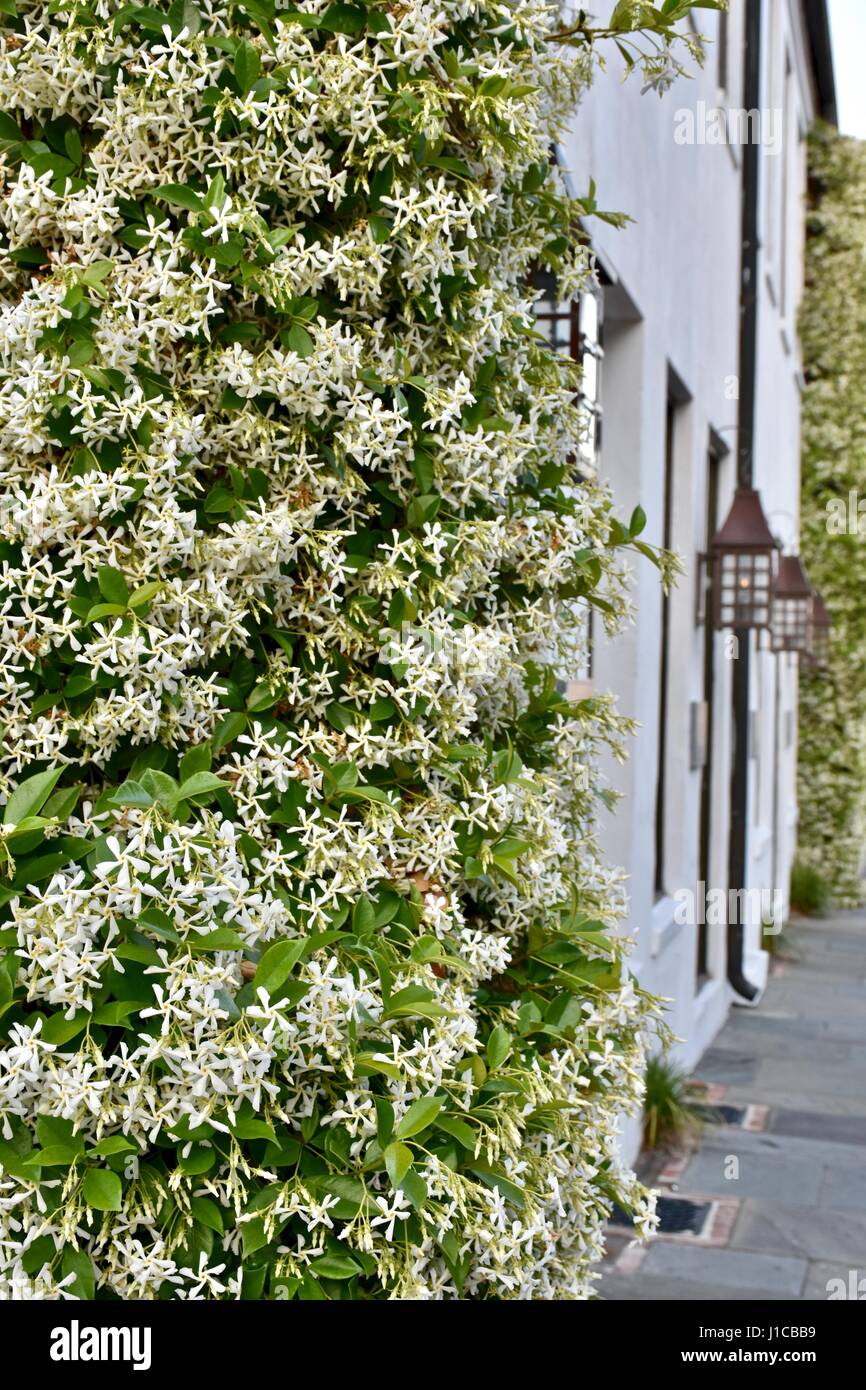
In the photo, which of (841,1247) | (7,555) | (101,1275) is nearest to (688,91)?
(841,1247)

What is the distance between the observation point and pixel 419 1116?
1.69m

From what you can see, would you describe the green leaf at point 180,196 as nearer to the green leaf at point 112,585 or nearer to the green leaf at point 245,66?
the green leaf at point 245,66

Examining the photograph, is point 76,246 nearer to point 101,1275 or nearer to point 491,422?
point 491,422

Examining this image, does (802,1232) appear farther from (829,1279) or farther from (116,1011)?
(116,1011)

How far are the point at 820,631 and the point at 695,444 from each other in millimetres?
6461

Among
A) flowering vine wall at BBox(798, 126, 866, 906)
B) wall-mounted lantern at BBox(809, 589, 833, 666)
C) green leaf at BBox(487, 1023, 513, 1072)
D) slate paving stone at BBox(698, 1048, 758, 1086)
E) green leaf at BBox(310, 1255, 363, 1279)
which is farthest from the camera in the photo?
flowering vine wall at BBox(798, 126, 866, 906)

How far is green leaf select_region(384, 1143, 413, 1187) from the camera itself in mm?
1617

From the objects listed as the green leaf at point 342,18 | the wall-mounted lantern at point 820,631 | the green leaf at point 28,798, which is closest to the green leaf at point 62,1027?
the green leaf at point 28,798

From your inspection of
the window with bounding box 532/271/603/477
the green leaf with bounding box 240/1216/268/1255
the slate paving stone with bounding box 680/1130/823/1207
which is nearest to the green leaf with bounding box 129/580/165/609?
the green leaf with bounding box 240/1216/268/1255

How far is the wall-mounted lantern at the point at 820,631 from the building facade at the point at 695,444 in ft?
2.76

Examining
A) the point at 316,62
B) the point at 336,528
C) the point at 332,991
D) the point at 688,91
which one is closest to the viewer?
the point at 332,991

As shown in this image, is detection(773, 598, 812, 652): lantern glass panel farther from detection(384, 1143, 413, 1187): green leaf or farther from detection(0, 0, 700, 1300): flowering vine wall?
detection(384, 1143, 413, 1187): green leaf

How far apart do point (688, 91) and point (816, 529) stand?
323 inches
